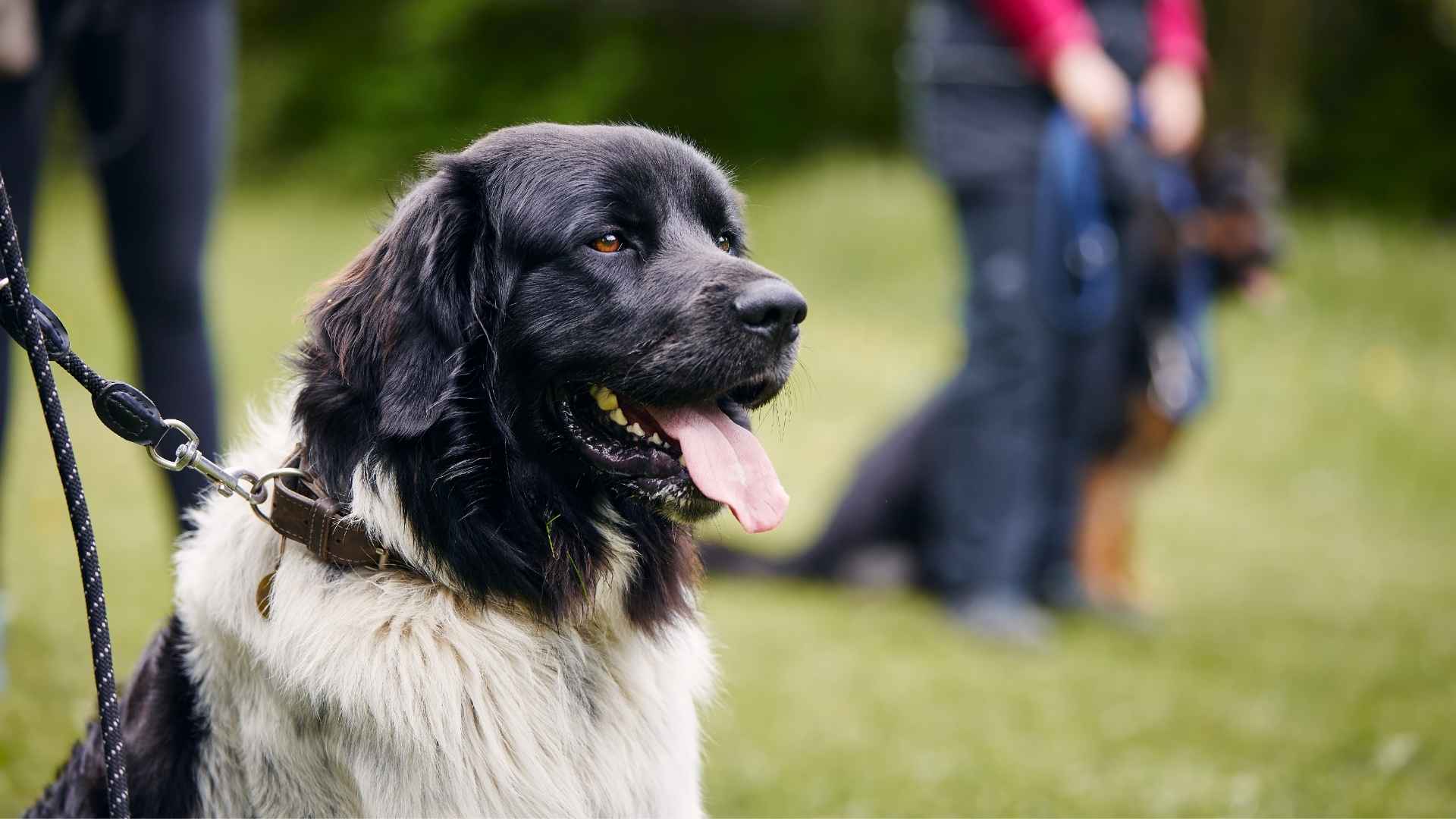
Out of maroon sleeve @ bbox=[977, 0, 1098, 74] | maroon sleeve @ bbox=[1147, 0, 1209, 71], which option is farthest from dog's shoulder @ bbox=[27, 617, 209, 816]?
maroon sleeve @ bbox=[1147, 0, 1209, 71]

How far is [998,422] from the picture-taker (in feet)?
18.0

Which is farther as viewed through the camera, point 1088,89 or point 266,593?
point 1088,89

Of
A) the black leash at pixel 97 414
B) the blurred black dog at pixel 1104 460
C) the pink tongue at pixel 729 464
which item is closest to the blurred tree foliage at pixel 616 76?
the blurred black dog at pixel 1104 460

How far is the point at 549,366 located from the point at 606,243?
26 centimetres

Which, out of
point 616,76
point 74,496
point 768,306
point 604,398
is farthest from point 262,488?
point 616,76

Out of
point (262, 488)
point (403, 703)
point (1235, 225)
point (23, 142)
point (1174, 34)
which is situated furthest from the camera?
point (1235, 225)

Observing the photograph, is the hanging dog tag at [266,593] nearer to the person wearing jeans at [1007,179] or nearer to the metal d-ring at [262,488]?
the metal d-ring at [262,488]

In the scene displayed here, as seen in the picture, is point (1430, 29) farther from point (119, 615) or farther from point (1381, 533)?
point (119, 615)

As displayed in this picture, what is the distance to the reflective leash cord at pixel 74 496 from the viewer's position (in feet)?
6.34

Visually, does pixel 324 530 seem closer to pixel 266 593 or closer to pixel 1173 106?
pixel 266 593

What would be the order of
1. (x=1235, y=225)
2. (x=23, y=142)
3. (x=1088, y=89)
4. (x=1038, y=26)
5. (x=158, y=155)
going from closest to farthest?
(x=23, y=142) < (x=158, y=155) < (x=1088, y=89) < (x=1038, y=26) < (x=1235, y=225)

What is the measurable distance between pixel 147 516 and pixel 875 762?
415cm

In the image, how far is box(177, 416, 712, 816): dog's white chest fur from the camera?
2088 millimetres

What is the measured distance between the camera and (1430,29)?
1683 centimetres
